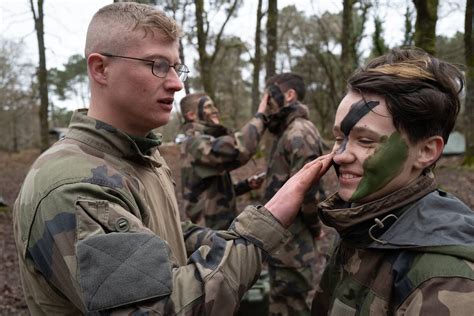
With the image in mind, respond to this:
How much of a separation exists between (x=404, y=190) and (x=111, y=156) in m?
1.25

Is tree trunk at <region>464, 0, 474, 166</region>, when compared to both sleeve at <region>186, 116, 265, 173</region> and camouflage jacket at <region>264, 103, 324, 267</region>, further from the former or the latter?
sleeve at <region>186, 116, 265, 173</region>

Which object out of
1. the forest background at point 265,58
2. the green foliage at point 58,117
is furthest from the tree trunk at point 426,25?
the green foliage at point 58,117

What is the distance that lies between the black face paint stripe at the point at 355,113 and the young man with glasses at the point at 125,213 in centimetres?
23

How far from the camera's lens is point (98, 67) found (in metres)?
1.99

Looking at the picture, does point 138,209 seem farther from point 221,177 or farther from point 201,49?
point 201,49

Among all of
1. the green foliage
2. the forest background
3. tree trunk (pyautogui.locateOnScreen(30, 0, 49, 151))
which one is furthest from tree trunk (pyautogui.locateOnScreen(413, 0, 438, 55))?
the green foliage

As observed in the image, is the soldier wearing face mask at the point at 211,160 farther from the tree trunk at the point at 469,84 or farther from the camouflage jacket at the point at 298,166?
the tree trunk at the point at 469,84

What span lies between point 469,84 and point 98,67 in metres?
12.7

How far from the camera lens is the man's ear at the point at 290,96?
4.53m

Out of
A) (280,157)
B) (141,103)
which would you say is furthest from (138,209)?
(280,157)

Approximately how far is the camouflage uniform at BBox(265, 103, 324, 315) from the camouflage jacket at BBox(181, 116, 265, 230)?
344 millimetres

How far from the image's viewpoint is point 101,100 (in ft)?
6.59

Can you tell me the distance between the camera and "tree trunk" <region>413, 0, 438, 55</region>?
6121 millimetres

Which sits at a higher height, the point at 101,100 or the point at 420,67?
the point at 420,67
